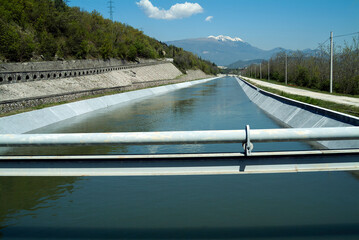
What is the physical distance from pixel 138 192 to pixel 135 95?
38.9 meters

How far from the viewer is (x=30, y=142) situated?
5.27 metres

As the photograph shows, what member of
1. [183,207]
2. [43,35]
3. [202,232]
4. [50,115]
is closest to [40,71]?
[50,115]

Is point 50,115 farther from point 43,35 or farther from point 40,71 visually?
point 43,35

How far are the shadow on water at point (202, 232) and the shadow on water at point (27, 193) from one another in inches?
46.3

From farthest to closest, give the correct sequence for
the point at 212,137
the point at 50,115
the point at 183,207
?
the point at 50,115 → the point at 183,207 → the point at 212,137

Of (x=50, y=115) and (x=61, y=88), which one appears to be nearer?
(x=50, y=115)

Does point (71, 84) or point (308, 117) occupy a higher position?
point (71, 84)

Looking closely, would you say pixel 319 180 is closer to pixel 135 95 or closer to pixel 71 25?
pixel 135 95

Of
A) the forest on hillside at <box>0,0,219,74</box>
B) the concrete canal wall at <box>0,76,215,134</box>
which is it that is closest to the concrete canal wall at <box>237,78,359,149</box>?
the concrete canal wall at <box>0,76,215,134</box>

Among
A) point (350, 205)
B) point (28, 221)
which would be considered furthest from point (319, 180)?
point (28, 221)

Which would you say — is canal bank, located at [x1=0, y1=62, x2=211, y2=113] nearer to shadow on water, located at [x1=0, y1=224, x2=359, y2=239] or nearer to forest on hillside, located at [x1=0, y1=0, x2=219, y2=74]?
forest on hillside, located at [x1=0, y1=0, x2=219, y2=74]

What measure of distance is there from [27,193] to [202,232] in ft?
16.7

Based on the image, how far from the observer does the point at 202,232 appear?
6508mm

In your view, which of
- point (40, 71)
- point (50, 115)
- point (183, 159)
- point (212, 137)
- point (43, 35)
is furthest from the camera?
point (43, 35)
